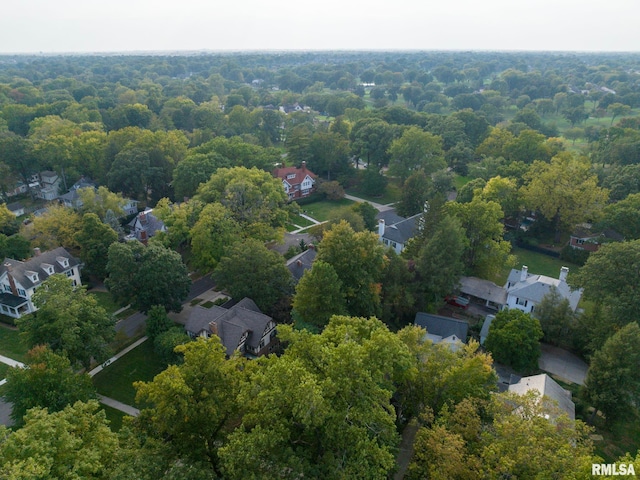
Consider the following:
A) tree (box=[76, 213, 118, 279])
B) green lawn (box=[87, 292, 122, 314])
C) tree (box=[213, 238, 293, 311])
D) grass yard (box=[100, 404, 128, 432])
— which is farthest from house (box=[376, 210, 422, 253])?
grass yard (box=[100, 404, 128, 432])

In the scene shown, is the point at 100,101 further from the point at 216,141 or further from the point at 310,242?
the point at 310,242

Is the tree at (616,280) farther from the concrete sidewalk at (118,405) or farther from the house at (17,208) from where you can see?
the house at (17,208)

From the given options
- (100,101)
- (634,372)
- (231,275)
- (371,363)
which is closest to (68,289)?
Result: (231,275)

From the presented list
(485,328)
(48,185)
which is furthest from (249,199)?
(48,185)

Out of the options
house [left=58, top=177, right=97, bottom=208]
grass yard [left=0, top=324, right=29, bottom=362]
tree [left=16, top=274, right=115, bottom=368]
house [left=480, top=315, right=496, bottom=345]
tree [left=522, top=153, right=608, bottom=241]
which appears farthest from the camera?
house [left=58, top=177, right=97, bottom=208]

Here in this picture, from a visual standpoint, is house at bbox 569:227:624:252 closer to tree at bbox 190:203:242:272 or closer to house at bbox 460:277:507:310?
house at bbox 460:277:507:310

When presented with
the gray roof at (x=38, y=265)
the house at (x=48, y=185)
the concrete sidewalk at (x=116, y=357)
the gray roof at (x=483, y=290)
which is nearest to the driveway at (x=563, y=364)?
the gray roof at (x=483, y=290)

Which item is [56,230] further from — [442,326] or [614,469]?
[614,469]
